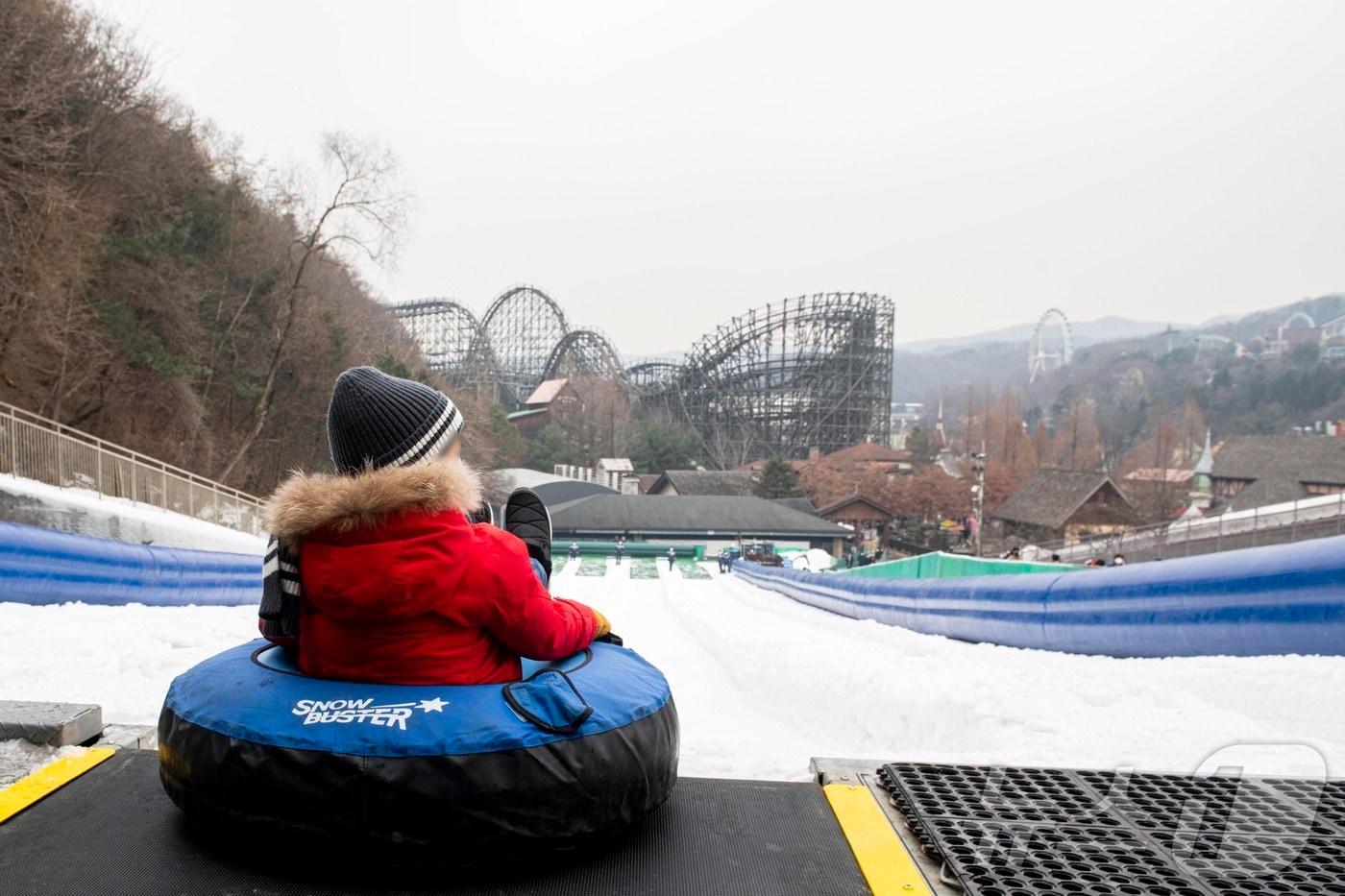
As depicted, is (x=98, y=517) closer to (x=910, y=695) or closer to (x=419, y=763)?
(x=910, y=695)

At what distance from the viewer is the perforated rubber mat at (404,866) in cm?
142

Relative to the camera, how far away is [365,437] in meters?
1.78

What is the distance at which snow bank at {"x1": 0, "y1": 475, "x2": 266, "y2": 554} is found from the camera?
10023 mm

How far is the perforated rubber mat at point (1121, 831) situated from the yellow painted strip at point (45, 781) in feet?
5.77

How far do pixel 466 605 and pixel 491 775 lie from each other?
1.08 feet

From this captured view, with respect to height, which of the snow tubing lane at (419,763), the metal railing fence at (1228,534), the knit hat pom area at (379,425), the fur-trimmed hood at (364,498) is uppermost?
the knit hat pom area at (379,425)

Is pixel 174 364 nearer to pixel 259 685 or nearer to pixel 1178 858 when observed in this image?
pixel 259 685

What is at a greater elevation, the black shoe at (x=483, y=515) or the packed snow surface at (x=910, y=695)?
the black shoe at (x=483, y=515)

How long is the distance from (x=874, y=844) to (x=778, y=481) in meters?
41.5

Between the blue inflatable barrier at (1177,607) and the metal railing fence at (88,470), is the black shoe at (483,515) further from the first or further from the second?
the metal railing fence at (88,470)

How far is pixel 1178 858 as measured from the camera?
1511 millimetres

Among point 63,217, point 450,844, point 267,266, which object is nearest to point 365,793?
point 450,844

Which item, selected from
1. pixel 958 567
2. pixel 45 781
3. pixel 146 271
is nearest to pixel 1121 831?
pixel 45 781

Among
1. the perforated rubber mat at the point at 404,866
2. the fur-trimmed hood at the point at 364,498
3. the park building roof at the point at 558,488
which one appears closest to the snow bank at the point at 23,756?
the perforated rubber mat at the point at 404,866
